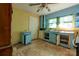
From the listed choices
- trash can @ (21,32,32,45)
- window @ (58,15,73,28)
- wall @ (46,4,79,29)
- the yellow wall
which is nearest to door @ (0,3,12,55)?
the yellow wall

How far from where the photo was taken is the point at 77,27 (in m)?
1.32

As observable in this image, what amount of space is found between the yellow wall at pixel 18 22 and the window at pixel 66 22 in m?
0.45

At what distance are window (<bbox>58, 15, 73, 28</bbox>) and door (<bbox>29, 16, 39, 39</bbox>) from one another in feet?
1.27

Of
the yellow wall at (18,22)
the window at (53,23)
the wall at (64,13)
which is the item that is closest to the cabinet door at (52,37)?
the window at (53,23)

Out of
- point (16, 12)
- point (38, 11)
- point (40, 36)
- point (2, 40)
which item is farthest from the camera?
point (40, 36)

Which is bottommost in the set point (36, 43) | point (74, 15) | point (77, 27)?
point (36, 43)

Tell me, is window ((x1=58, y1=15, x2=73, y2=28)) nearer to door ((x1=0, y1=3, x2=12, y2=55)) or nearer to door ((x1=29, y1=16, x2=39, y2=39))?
door ((x1=29, y1=16, x2=39, y2=39))

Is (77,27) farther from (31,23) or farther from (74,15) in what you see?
(31,23)

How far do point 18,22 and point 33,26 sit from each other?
24cm

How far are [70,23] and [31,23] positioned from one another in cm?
60

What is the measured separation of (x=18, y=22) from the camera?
1.27m

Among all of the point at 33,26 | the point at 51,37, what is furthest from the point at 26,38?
the point at 51,37

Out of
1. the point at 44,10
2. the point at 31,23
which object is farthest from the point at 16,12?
the point at 44,10

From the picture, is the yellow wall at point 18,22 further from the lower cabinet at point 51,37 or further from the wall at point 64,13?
the lower cabinet at point 51,37
